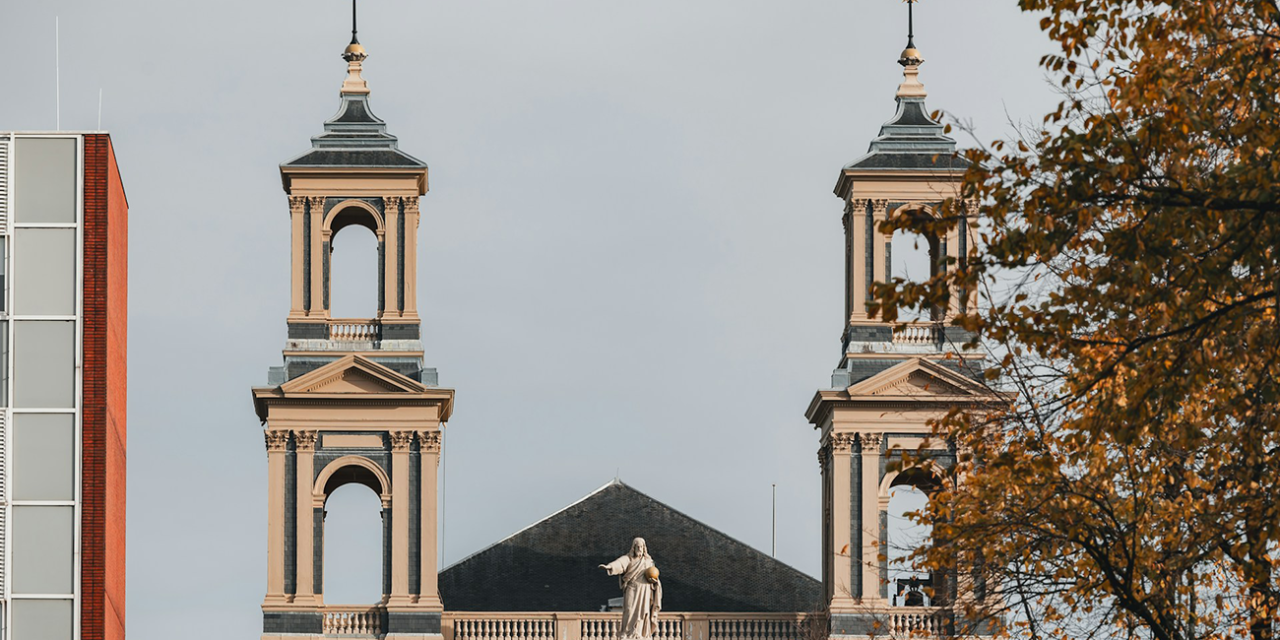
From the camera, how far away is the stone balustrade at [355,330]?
62.1 metres

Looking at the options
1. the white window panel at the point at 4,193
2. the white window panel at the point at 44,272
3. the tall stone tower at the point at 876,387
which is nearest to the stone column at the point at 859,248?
the tall stone tower at the point at 876,387

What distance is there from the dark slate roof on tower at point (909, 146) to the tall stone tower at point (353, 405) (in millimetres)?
8973

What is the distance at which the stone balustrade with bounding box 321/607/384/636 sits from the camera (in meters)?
61.1

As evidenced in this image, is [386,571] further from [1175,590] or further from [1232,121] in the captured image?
[1232,121]

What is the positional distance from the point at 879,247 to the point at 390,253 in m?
9.57

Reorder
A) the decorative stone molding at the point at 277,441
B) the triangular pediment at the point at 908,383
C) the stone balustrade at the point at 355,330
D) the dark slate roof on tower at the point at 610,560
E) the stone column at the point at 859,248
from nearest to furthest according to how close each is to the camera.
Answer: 1. the triangular pediment at the point at 908,383
2. the decorative stone molding at the point at 277,441
3. the stone column at the point at 859,248
4. the stone balustrade at the point at 355,330
5. the dark slate roof on tower at the point at 610,560

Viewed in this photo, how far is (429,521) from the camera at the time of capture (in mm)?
61438

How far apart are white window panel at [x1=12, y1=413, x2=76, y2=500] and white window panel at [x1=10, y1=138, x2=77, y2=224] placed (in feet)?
13.0

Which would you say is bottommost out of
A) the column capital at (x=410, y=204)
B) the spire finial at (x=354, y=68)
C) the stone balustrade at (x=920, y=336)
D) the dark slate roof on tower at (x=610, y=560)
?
the dark slate roof on tower at (x=610, y=560)

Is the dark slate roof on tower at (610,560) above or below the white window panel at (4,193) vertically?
below

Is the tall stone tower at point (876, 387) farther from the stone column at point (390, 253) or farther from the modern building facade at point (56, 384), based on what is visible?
the modern building facade at point (56, 384)

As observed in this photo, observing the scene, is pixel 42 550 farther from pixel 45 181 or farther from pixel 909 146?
pixel 909 146

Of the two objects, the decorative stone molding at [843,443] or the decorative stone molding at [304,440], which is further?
the decorative stone molding at [843,443]

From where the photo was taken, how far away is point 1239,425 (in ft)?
104
